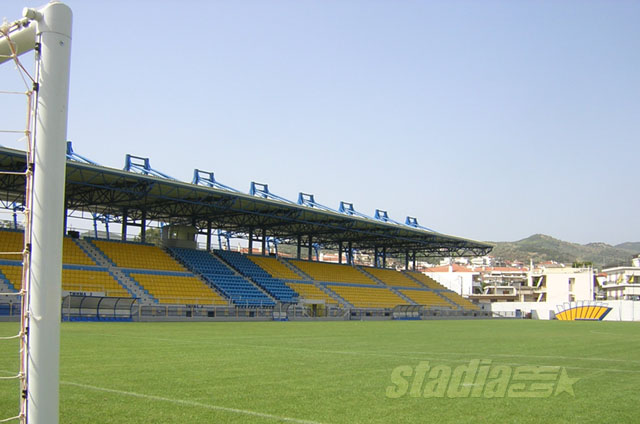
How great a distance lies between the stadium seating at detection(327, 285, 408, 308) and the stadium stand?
9.66m

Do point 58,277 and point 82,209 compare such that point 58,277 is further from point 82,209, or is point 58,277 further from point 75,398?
point 82,209

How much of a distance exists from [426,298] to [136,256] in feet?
107

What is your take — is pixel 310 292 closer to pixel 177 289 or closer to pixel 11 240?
pixel 177 289

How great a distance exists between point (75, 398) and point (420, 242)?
60.6 metres

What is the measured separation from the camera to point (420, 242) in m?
66.8

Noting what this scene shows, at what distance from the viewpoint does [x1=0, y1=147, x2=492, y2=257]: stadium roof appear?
3710 centimetres

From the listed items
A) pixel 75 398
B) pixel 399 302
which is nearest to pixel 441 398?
pixel 75 398

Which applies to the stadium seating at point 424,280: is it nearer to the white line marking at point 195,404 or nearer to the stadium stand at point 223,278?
the stadium stand at point 223,278

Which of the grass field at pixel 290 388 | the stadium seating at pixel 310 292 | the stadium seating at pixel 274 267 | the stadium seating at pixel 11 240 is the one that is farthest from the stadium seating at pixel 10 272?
the stadium seating at pixel 274 267

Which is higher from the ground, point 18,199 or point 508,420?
point 18,199

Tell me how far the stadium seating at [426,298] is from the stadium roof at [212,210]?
17.2ft

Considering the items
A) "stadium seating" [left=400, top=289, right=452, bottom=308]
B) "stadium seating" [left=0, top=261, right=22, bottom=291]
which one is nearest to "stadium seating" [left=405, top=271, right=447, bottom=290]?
"stadium seating" [left=400, top=289, right=452, bottom=308]

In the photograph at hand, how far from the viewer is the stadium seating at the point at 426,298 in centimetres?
6269

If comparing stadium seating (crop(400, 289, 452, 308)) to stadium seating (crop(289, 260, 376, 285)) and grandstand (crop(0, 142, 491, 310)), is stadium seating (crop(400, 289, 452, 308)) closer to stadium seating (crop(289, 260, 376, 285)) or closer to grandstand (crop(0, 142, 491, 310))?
grandstand (crop(0, 142, 491, 310))
